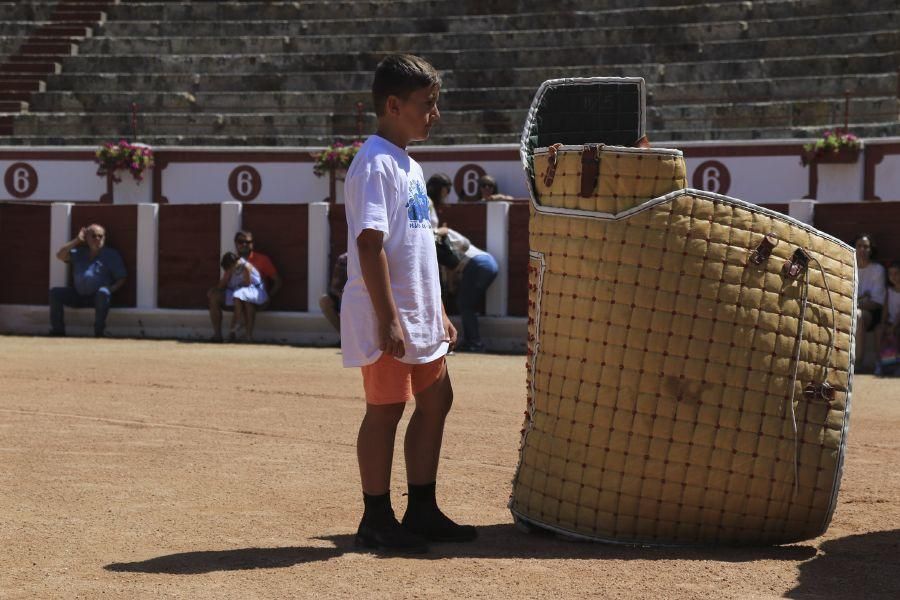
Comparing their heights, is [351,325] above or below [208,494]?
above

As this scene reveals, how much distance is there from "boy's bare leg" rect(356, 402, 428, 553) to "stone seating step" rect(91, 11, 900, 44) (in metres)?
14.7

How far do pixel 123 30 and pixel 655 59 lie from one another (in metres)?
8.21

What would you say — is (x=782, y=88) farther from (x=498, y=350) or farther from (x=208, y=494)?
(x=208, y=494)

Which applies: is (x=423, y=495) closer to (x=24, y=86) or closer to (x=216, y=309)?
(x=216, y=309)

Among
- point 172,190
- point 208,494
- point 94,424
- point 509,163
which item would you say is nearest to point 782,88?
point 509,163

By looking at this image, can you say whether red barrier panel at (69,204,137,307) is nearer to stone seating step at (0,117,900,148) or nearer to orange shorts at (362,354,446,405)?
stone seating step at (0,117,900,148)

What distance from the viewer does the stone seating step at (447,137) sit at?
1514cm

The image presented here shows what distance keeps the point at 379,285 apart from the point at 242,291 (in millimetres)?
8715

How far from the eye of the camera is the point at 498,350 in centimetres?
1161

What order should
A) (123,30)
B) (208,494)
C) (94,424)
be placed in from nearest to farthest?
(208,494) → (94,424) → (123,30)

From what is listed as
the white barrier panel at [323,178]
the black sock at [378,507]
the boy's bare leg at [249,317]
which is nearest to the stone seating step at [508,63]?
the white barrier panel at [323,178]

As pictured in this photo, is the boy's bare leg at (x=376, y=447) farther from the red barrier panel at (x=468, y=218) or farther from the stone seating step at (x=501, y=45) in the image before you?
the stone seating step at (x=501, y=45)

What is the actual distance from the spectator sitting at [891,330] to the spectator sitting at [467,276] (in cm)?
Answer: 317

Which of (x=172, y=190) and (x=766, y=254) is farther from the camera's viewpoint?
(x=172, y=190)
